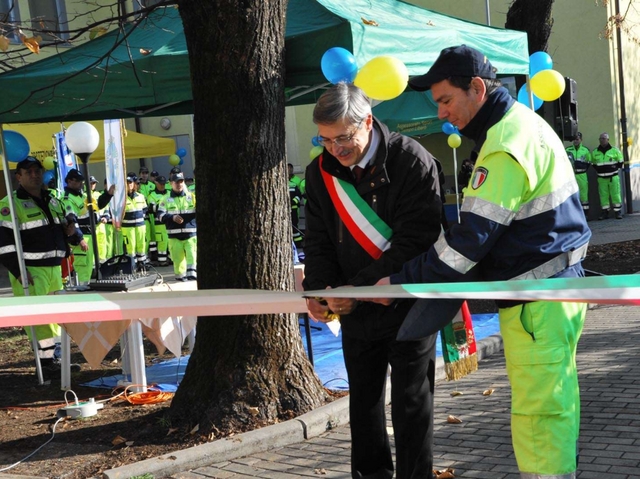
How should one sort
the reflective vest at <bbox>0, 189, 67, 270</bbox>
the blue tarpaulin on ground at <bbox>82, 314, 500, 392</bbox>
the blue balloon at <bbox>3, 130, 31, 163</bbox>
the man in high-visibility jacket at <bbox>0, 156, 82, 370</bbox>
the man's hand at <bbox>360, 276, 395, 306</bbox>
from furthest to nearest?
the blue balloon at <bbox>3, 130, 31, 163</bbox>, the reflective vest at <bbox>0, 189, 67, 270</bbox>, the man in high-visibility jacket at <bbox>0, 156, 82, 370</bbox>, the blue tarpaulin on ground at <bbox>82, 314, 500, 392</bbox>, the man's hand at <bbox>360, 276, 395, 306</bbox>

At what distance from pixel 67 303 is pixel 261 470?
1949mm

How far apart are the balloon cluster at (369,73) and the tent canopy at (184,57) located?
34 centimetres

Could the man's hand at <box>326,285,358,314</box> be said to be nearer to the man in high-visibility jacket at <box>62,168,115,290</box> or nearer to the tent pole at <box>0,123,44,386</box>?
the tent pole at <box>0,123,44,386</box>

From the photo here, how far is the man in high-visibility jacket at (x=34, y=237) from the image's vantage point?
887cm

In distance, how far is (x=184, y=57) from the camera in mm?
7594

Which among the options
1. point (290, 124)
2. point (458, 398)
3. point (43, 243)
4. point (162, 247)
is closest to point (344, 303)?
point (458, 398)

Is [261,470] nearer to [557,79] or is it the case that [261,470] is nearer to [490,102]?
[490,102]

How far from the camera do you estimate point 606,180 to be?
2373 cm

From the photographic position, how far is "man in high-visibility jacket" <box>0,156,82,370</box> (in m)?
8.87

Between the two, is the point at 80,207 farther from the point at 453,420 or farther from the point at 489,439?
the point at 489,439

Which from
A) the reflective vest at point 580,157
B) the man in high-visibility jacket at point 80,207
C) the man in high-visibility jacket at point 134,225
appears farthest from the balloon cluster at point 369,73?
the reflective vest at point 580,157

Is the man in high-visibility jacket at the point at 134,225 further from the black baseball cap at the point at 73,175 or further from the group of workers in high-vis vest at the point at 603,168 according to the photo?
the group of workers in high-vis vest at the point at 603,168

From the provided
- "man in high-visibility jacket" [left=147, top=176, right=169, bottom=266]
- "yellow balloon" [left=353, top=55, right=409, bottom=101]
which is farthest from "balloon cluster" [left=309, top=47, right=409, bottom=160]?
"man in high-visibility jacket" [left=147, top=176, right=169, bottom=266]

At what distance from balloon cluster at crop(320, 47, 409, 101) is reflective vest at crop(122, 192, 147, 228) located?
44.0ft
